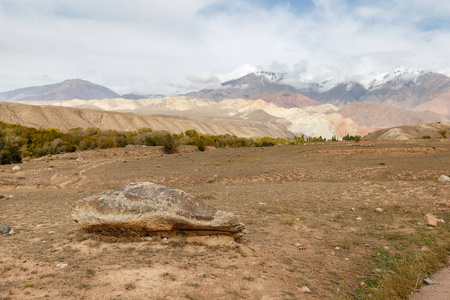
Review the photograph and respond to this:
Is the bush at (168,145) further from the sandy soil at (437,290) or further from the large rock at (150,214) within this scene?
the sandy soil at (437,290)

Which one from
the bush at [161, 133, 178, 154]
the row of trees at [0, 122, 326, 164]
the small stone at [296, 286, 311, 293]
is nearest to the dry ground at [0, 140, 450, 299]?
the small stone at [296, 286, 311, 293]

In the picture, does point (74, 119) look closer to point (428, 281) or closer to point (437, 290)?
point (428, 281)

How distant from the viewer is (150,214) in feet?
26.0

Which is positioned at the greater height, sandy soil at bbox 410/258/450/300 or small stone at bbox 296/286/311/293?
sandy soil at bbox 410/258/450/300

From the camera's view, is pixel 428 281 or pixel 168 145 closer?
pixel 428 281

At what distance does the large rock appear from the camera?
7.97 m

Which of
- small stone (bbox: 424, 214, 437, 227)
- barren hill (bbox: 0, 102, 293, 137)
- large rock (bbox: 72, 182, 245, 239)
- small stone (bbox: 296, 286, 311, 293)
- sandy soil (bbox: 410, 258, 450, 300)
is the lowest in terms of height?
small stone (bbox: 296, 286, 311, 293)

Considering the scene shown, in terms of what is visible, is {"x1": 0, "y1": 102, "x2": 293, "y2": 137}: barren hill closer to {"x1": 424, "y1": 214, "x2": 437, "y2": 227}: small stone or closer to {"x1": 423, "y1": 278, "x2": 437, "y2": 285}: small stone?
{"x1": 424, "y1": 214, "x2": 437, "y2": 227}: small stone

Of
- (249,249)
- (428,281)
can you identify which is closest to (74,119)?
(249,249)

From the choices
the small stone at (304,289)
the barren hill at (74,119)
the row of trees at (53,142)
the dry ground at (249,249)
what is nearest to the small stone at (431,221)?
the dry ground at (249,249)

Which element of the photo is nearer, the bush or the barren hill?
the bush

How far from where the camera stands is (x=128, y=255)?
23.5 feet

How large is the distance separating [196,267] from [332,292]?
3261 millimetres

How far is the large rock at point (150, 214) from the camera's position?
7973 millimetres
